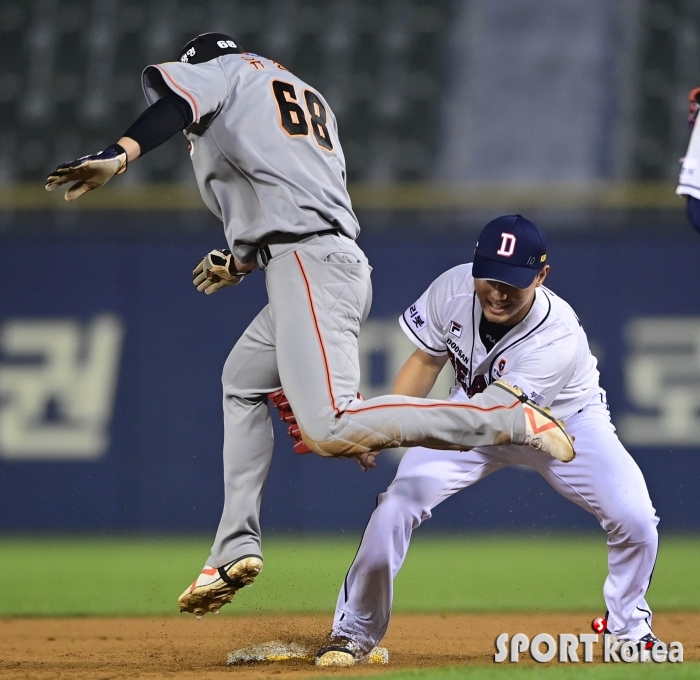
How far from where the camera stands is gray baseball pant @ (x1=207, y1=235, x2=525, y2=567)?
3.52 meters

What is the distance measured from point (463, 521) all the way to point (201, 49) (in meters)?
4.55

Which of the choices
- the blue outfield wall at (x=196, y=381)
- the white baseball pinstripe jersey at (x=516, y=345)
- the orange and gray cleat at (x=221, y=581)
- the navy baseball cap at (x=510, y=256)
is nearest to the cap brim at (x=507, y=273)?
the navy baseball cap at (x=510, y=256)

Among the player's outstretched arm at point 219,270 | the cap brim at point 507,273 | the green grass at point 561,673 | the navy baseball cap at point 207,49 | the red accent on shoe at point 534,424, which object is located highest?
the navy baseball cap at point 207,49

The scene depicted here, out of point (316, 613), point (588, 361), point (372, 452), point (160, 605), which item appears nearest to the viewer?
point (372, 452)

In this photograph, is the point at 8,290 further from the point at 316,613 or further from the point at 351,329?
the point at 351,329

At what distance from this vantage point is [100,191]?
849 cm

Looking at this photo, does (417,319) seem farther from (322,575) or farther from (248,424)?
(322,575)

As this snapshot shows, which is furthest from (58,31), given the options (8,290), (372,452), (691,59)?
(372,452)

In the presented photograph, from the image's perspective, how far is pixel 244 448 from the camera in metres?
3.84

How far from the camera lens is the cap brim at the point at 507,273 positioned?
376 cm

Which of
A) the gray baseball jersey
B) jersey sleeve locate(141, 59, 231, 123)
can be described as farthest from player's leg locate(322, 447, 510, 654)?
jersey sleeve locate(141, 59, 231, 123)

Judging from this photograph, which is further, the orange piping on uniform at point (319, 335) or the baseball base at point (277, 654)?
the baseball base at point (277, 654)

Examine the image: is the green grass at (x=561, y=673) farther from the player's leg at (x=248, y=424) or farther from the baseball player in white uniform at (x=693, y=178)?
the baseball player in white uniform at (x=693, y=178)

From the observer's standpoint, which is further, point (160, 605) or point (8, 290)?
point (8, 290)
